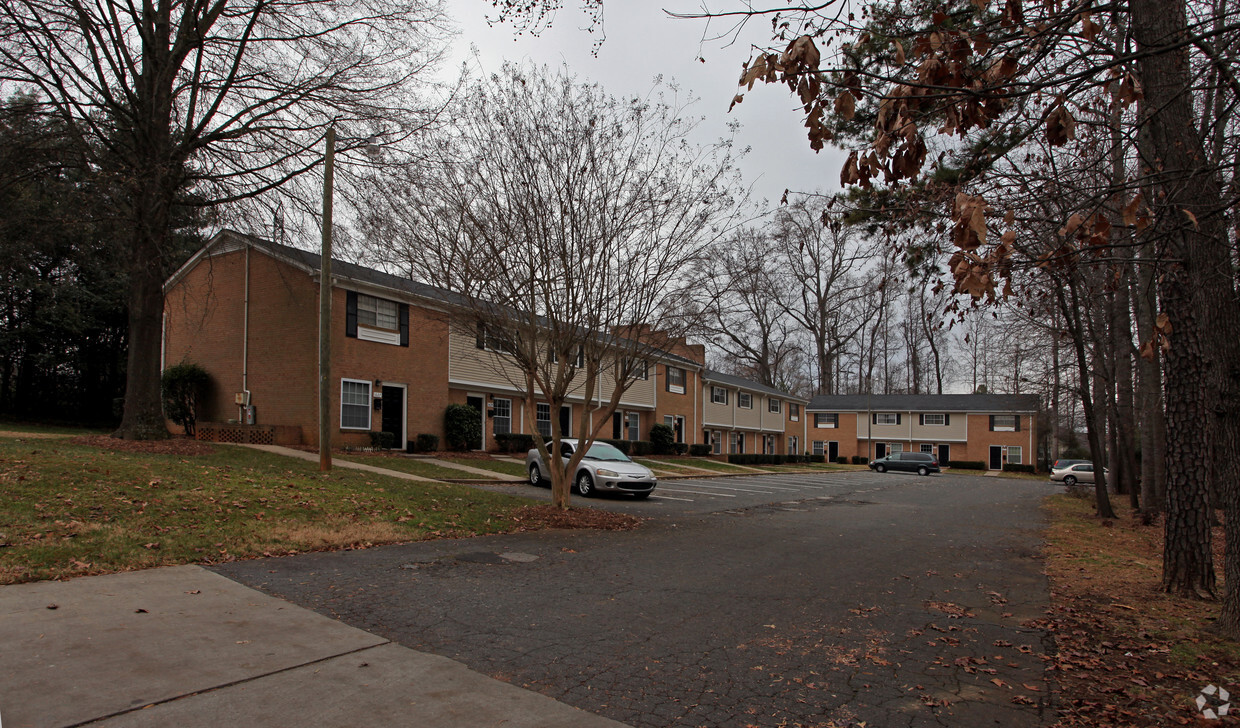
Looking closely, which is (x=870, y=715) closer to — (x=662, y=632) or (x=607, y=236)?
(x=662, y=632)

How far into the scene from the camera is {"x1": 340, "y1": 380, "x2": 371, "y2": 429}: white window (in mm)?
21984

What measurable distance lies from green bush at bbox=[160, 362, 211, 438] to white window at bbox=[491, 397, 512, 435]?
9.94 meters

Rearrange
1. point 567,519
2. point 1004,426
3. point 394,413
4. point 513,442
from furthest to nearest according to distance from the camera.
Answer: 1. point 1004,426
2. point 513,442
3. point 394,413
4. point 567,519

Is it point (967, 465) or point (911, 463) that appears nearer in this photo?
point (911, 463)

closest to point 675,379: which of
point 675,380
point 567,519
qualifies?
point 675,380

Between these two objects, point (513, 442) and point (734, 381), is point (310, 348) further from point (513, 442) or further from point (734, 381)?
point (734, 381)

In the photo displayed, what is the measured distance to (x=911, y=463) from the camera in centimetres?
4762

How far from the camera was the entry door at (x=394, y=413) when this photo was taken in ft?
77.0

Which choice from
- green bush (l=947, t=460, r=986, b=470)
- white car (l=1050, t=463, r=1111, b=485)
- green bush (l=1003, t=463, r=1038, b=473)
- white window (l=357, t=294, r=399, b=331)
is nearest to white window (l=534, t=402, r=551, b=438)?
white window (l=357, t=294, r=399, b=331)

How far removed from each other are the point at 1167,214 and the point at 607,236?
7.73 m

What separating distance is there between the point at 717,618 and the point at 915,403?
58.7 m

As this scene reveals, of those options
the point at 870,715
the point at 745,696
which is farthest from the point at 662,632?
the point at 870,715

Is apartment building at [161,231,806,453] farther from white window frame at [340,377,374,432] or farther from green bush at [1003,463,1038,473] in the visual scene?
green bush at [1003,463,1038,473]

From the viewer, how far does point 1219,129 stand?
40.5 ft
